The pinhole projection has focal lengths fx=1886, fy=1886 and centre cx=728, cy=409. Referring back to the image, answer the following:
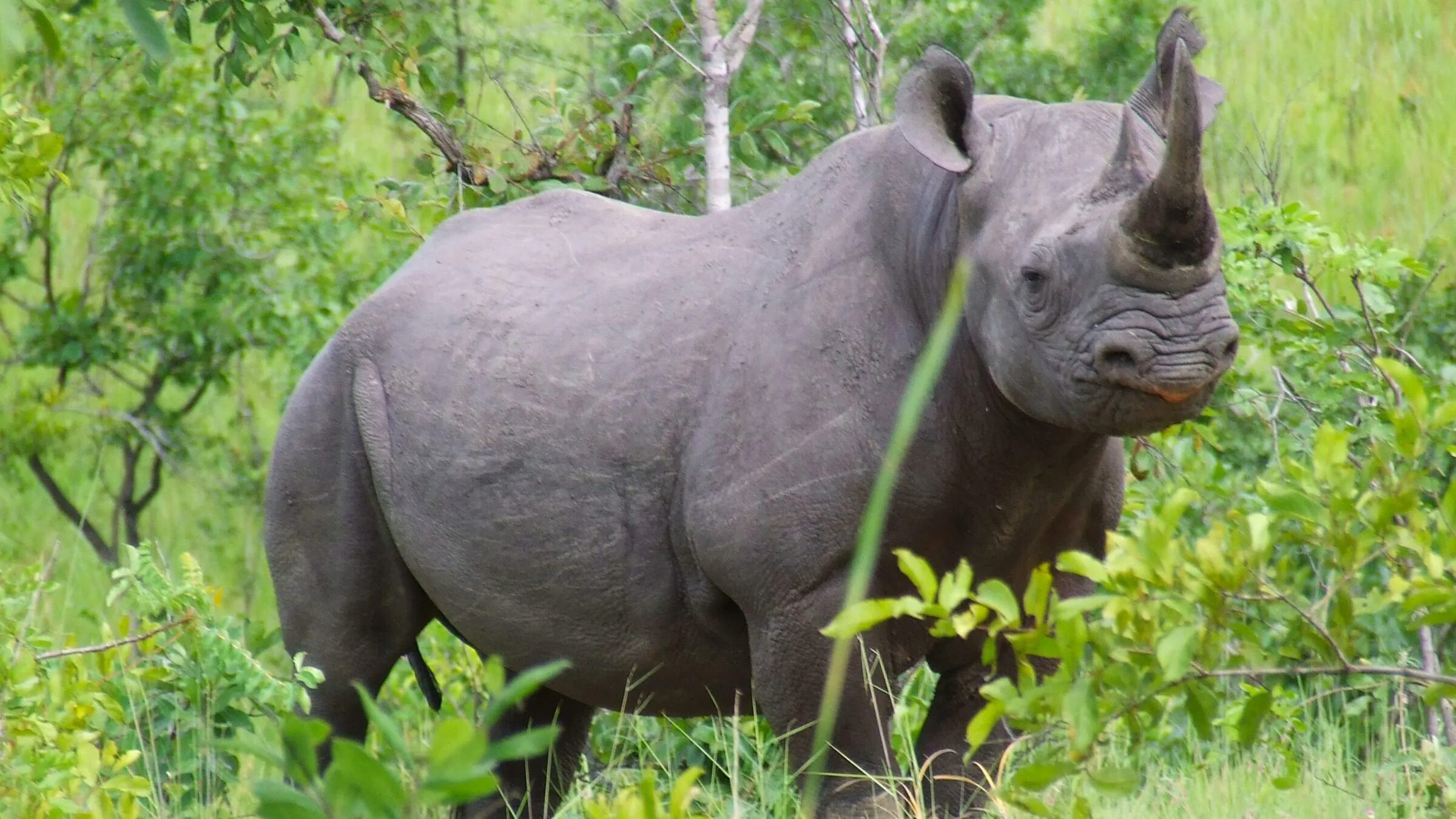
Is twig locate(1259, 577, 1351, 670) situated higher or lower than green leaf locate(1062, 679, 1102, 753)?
higher

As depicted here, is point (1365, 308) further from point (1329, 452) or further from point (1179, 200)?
point (1329, 452)

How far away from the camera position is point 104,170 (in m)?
9.68

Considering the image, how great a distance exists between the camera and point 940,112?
3654mm

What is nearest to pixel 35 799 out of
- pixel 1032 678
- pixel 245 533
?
pixel 1032 678

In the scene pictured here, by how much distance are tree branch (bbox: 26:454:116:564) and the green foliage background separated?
136 mm

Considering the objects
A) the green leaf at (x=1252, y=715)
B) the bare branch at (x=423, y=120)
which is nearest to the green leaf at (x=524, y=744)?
the green leaf at (x=1252, y=715)

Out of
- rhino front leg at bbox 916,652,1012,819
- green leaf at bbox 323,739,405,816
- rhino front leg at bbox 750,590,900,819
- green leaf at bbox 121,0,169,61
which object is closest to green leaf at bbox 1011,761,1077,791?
rhino front leg at bbox 750,590,900,819

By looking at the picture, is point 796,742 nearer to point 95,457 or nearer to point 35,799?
point 35,799

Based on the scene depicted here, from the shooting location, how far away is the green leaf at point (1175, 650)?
2545 mm

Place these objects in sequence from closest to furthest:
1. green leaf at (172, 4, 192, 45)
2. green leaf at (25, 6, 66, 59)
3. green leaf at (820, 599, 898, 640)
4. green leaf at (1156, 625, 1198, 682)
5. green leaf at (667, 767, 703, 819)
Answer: green leaf at (25, 6, 66, 59)
green leaf at (667, 767, 703, 819)
green leaf at (820, 599, 898, 640)
green leaf at (1156, 625, 1198, 682)
green leaf at (172, 4, 192, 45)

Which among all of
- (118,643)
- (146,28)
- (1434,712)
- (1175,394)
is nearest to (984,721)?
(1175,394)

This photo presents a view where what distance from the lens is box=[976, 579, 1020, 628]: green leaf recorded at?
2.71m

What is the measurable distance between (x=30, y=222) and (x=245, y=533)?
7.52ft

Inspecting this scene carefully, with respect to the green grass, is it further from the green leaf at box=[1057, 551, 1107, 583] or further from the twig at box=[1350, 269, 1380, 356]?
the green leaf at box=[1057, 551, 1107, 583]
